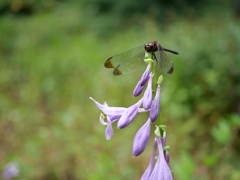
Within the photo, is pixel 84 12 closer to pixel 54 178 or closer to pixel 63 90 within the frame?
pixel 63 90

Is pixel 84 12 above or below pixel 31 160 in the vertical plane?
below

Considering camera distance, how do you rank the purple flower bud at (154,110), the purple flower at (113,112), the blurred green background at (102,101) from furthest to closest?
the blurred green background at (102,101)
the purple flower at (113,112)
the purple flower bud at (154,110)

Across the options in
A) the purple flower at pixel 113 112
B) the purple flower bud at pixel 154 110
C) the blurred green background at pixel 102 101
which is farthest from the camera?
the blurred green background at pixel 102 101

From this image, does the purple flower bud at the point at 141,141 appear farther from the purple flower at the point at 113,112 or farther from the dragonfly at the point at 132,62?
the dragonfly at the point at 132,62

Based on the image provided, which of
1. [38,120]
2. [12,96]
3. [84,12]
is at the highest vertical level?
[38,120]

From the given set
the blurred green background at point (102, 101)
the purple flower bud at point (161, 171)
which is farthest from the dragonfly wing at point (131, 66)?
the blurred green background at point (102, 101)

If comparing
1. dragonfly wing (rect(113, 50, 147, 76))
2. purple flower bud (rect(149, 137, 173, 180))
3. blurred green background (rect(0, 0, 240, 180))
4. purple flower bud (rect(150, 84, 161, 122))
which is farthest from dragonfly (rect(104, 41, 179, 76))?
blurred green background (rect(0, 0, 240, 180))

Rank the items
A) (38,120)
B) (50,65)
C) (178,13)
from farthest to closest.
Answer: (178,13)
(50,65)
(38,120)

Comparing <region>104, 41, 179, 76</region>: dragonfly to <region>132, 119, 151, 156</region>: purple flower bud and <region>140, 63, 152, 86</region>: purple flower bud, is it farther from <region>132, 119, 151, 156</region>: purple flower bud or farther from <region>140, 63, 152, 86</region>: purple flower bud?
<region>132, 119, 151, 156</region>: purple flower bud

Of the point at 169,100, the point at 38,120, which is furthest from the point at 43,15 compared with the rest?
the point at 169,100
